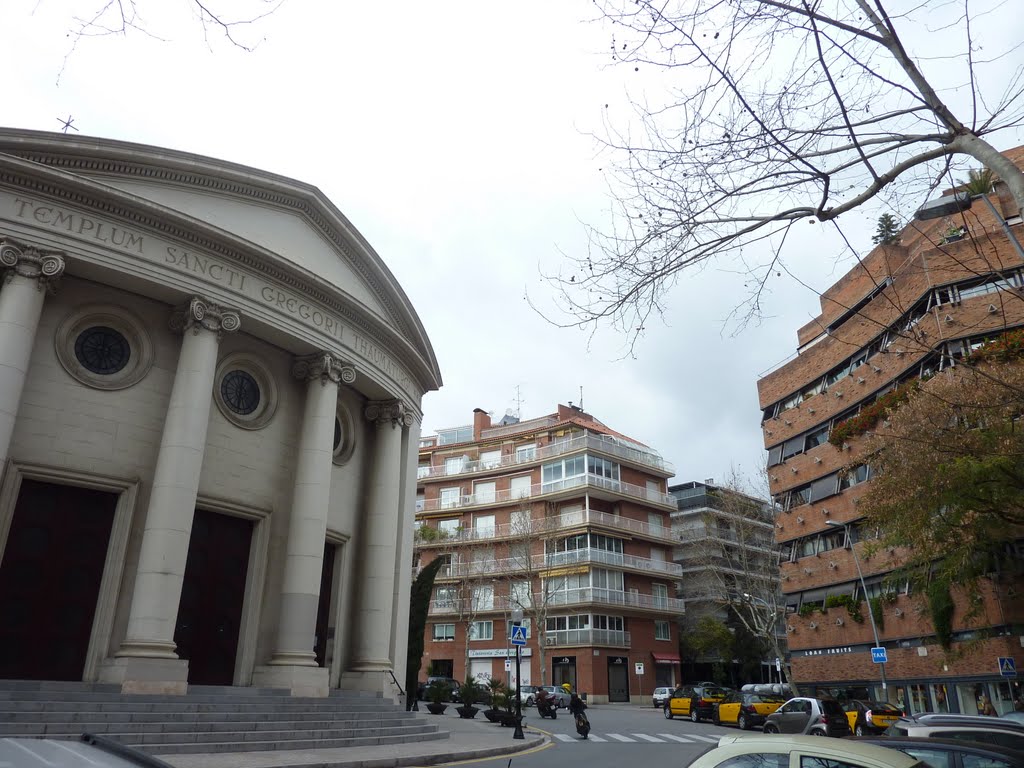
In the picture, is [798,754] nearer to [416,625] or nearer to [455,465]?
[416,625]

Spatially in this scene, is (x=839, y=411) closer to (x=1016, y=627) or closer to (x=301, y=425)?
(x=1016, y=627)

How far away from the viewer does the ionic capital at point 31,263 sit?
13977 mm

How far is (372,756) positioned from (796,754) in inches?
383

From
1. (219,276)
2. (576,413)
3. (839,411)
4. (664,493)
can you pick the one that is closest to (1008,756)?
(219,276)

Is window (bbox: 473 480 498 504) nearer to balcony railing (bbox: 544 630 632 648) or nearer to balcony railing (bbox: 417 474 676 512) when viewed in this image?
balcony railing (bbox: 417 474 676 512)

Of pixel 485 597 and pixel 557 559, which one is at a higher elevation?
pixel 557 559

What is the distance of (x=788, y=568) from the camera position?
138ft

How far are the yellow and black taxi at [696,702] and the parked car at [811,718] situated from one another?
32.7ft

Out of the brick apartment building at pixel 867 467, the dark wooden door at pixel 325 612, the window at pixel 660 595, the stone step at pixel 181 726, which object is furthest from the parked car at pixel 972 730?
the window at pixel 660 595

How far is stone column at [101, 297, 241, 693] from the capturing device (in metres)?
13.5

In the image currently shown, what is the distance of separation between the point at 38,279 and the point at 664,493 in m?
50.7

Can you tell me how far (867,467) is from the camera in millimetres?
35094

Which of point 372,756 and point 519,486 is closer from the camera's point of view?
point 372,756

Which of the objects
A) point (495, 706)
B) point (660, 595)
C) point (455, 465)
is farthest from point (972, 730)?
point (455, 465)
